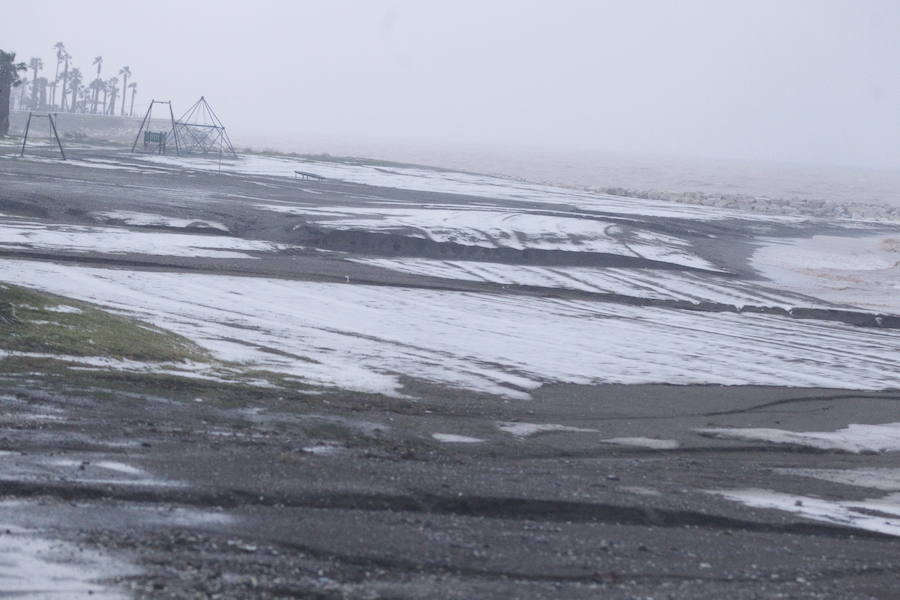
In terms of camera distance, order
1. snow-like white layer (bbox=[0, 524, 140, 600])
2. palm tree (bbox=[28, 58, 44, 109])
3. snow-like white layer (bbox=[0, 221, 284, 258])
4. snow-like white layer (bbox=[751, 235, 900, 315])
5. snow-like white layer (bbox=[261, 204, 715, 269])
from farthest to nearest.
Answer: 1. palm tree (bbox=[28, 58, 44, 109])
2. snow-like white layer (bbox=[261, 204, 715, 269])
3. snow-like white layer (bbox=[751, 235, 900, 315])
4. snow-like white layer (bbox=[0, 221, 284, 258])
5. snow-like white layer (bbox=[0, 524, 140, 600])

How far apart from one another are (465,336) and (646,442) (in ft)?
22.2

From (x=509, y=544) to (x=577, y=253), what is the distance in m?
23.3

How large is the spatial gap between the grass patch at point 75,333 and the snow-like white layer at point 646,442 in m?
5.08

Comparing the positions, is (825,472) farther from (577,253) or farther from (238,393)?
(577,253)

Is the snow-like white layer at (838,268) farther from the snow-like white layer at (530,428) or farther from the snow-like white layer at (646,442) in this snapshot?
the snow-like white layer at (530,428)

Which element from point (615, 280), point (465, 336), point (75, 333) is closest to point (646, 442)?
point (75, 333)

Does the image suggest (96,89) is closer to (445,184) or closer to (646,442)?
(445,184)

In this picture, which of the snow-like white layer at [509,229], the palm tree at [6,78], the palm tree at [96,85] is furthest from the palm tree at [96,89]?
the snow-like white layer at [509,229]

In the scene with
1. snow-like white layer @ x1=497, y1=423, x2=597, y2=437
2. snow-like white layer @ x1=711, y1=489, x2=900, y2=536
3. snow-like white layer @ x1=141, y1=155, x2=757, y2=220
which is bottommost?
snow-like white layer @ x1=497, y1=423, x2=597, y2=437

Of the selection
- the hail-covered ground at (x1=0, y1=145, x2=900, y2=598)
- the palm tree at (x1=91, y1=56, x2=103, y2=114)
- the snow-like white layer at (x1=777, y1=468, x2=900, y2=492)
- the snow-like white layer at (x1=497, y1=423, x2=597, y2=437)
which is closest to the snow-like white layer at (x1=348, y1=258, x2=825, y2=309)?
the hail-covered ground at (x1=0, y1=145, x2=900, y2=598)

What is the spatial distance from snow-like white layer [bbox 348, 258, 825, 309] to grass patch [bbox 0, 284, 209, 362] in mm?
11740

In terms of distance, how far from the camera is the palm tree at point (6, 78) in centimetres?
6862

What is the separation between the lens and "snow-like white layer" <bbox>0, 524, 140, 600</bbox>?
541 centimetres

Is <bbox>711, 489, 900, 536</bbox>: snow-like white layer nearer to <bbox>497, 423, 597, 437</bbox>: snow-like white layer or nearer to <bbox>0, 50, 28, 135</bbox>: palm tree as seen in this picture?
<bbox>497, 423, 597, 437</bbox>: snow-like white layer
